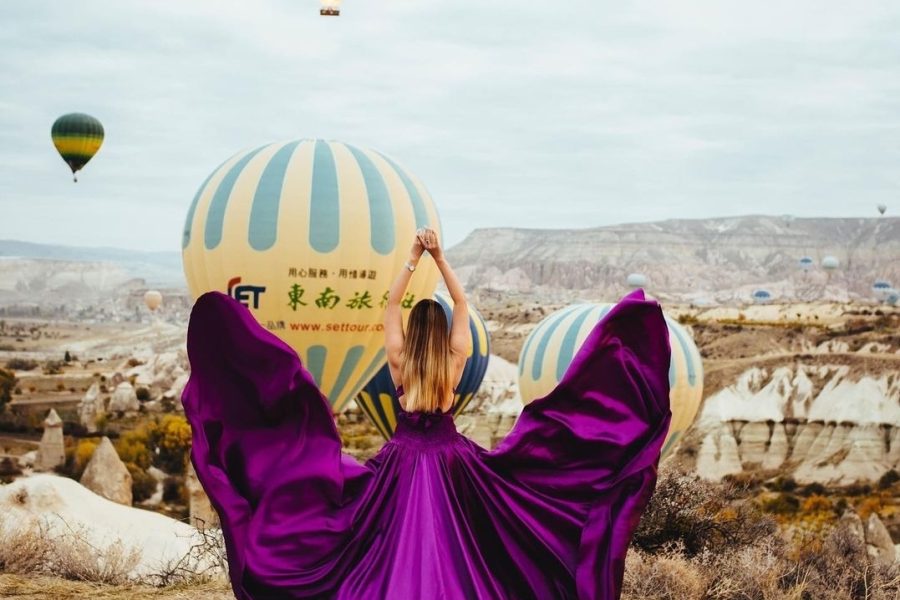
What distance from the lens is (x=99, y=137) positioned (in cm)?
3234

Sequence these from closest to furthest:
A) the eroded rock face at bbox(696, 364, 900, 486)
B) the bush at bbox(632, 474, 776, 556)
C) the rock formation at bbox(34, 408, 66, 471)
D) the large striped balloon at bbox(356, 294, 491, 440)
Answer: the bush at bbox(632, 474, 776, 556)
the large striped balloon at bbox(356, 294, 491, 440)
the rock formation at bbox(34, 408, 66, 471)
the eroded rock face at bbox(696, 364, 900, 486)

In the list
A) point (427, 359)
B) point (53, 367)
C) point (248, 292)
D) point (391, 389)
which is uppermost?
point (427, 359)

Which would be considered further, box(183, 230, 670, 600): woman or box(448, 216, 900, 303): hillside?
box(448, 216, 900, 303): hillside

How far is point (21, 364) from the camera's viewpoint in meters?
72.9

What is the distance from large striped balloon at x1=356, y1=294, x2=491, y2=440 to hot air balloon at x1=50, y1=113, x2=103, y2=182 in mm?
15511

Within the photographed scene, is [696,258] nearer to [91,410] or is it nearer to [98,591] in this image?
[91,410]

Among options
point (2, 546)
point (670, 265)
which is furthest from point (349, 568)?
point (670, 265)

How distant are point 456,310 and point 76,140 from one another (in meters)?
29.4

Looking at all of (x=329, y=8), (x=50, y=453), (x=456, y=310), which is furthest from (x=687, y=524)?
(x=50, y=453)

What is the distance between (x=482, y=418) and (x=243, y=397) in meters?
38.8

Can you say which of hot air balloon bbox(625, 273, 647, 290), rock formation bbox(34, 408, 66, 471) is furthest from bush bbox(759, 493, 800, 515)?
rock formation bbox(34, 408, 66, 471)

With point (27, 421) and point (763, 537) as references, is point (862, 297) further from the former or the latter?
point (763, 537)

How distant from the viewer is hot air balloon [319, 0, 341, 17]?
15.3 meters

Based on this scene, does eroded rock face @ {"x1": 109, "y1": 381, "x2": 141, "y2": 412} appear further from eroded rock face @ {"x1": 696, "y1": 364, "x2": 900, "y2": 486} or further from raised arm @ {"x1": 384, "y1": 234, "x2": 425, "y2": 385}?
raised arm @ {"x1": 384, "y1": 234, "x2": 425, "y2": 385}
